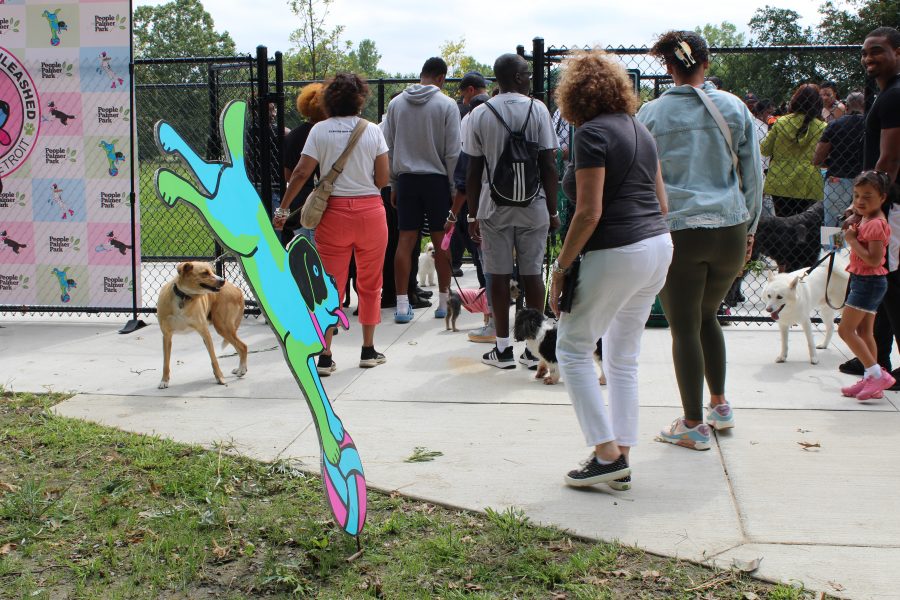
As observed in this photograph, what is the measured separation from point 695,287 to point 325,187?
2.79 metres

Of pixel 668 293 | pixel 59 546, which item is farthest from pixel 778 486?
pixel 59 546

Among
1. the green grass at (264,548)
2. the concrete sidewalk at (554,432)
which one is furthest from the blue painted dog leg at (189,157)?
the concrete sidewalk at (554,432)

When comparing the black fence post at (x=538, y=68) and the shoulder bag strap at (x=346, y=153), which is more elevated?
the black fence post at (x=538, y=68)

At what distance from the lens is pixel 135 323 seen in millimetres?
8250

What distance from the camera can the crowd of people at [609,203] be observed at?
390cm

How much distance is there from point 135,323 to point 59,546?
188 inches

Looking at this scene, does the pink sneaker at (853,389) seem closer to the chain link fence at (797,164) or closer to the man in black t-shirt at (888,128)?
the man in black t-shirt at (888,128)

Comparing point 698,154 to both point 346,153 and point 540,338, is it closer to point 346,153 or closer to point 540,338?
point 540,338

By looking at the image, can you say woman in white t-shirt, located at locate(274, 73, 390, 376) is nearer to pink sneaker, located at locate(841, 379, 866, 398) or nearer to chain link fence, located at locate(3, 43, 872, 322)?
chain link fence, located at locate(3, 43, 872, 322)

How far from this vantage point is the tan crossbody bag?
615cm

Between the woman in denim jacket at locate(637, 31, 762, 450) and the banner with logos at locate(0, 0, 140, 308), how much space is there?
5.25m

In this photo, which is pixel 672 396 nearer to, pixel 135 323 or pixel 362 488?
pixel 362 488

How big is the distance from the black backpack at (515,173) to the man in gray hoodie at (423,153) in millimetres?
1344

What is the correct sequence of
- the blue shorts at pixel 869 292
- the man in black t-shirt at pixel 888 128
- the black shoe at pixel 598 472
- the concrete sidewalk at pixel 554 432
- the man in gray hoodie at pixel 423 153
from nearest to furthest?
the concrete sidewalk at pixel 554 432, the black shoe at pixel 598 472, the man in black t-shirt at pixel 888 128, the blue shorts at pixel 869 292, the man in gray hoodie at pixel 423 153
